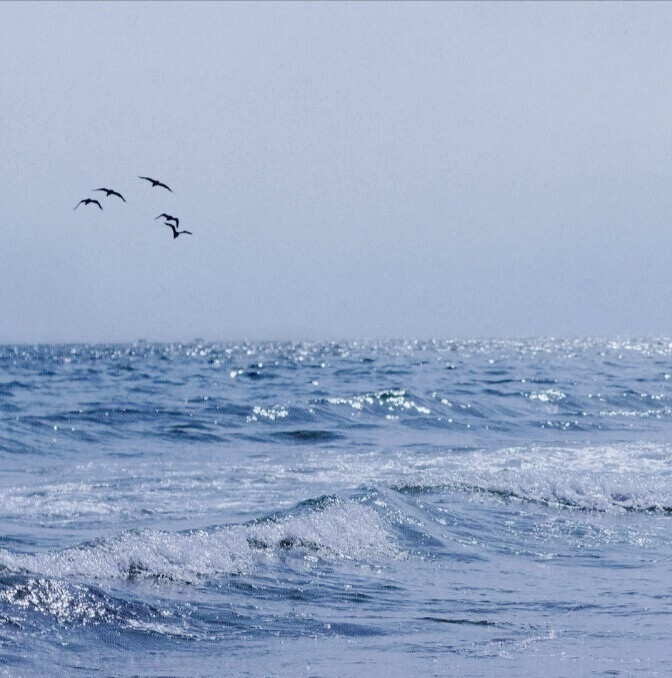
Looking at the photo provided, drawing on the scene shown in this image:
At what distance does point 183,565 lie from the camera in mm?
8695

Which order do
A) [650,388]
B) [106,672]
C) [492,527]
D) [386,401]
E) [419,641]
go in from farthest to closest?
[650,388] → [386,401] → [492,527] → [419,641] → [106,672]

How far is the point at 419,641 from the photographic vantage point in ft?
22.1

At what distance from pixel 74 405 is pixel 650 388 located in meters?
20.2

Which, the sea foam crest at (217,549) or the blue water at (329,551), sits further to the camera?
the sea foam crest at (217,549)

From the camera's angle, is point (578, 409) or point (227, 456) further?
point (578, 409)

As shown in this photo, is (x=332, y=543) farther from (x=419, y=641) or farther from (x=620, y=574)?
(x=419, y=641)

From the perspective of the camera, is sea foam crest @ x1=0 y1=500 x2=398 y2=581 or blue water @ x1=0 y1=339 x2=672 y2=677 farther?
sea foam crest @ x1=0 y1=500 x2=398 y2=581

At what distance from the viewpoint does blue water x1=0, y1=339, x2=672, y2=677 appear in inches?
257

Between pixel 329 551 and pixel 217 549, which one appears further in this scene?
pixel 329 551

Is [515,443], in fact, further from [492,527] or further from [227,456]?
[492,527]

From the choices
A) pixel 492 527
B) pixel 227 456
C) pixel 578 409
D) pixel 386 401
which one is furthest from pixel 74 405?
pixel 492 527

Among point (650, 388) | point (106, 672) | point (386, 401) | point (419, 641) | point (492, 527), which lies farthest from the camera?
point (650, 388)

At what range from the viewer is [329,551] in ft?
31.9

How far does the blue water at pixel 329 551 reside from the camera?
21.4 ft
